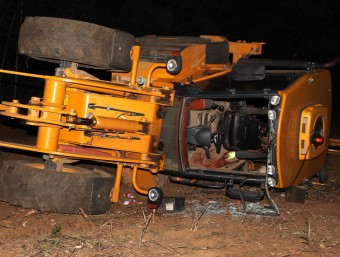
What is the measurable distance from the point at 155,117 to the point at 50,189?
1.37 metres

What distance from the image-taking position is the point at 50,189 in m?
4.71

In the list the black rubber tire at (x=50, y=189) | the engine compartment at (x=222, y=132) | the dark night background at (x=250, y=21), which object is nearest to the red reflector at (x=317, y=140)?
the engine compartment at (x=222, y=132)

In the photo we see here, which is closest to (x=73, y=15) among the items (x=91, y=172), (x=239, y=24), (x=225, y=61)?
(x=239, y=24)

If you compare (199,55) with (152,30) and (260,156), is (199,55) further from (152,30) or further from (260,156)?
(152,30)

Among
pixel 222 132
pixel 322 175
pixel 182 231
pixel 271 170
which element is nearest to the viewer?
pixel 182 231

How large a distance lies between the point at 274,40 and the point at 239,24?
176cm

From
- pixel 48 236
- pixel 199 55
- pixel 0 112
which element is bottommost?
pixel 48 236

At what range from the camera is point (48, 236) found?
4457 mm

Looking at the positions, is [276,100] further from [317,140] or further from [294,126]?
[317,140]

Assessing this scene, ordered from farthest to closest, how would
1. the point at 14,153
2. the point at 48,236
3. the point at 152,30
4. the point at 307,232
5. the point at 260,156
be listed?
the point at 152,30
the point at 14,153
the point at 260,156
the point at 307,232
the point at 48,236

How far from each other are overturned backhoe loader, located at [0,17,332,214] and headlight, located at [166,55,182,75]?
0.04 feet

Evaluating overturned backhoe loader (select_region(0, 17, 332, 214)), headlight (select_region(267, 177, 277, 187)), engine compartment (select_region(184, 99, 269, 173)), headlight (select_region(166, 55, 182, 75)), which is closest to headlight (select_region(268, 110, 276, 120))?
overturned backhoe loader (select_region(0, 17, 332, 214))

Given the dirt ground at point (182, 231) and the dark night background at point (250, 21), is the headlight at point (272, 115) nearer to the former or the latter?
the dirt ground at point (182, 231)

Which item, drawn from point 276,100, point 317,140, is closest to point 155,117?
point 276,100
